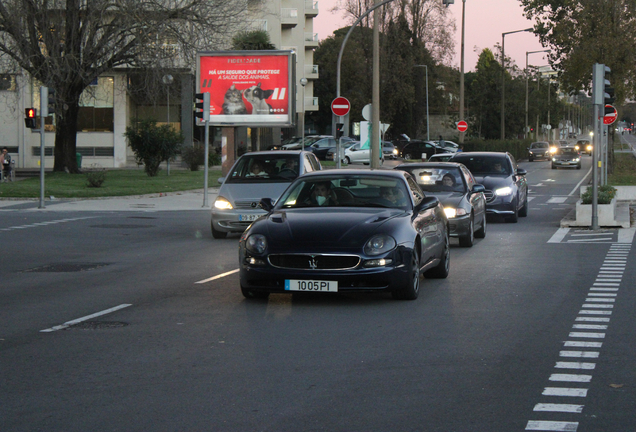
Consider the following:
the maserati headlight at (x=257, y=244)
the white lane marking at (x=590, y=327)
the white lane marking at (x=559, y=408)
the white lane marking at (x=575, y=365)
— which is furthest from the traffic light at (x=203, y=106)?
the white lane marking at (x=559, y=408)

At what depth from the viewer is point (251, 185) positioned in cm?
1738

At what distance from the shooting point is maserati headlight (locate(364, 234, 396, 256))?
30.3 ft

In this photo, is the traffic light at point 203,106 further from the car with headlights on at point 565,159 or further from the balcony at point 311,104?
the balcony at point 311,104

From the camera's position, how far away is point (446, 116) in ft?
345

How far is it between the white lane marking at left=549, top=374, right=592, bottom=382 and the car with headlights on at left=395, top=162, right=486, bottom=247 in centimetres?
900

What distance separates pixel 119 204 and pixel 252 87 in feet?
40.7

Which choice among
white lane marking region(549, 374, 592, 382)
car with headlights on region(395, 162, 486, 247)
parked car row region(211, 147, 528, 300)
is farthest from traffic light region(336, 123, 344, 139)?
white lane marking region(549, 374, 592, 382)

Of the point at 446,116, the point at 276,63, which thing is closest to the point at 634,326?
the point at 276,63

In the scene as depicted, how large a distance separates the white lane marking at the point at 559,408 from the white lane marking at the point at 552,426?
10.7 inches

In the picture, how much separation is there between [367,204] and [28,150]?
156ft

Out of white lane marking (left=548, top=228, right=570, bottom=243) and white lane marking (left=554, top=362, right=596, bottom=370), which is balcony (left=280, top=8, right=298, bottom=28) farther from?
white lane marking (left=554, top=362, right=596, bottom=370)

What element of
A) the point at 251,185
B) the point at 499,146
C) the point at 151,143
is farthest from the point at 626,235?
the point at 499,146

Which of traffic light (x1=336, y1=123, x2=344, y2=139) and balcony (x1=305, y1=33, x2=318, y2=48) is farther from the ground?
balcony (x1=305, y1=33, x2=318, y2=48)

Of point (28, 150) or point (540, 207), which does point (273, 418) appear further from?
point (28, 150)
